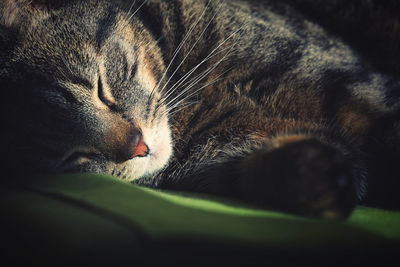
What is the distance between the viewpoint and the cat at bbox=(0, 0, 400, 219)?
0.84m

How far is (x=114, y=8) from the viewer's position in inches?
44.1

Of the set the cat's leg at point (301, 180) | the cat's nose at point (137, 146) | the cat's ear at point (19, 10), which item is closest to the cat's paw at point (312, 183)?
the cat's leg at point (301, 180)

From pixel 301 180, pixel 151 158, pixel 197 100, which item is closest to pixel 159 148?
pixel 151 158

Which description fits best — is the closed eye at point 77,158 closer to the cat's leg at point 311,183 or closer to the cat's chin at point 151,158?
the cat's chin at point 151,158

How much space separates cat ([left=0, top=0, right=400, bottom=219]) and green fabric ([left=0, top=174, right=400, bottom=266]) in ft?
0.37

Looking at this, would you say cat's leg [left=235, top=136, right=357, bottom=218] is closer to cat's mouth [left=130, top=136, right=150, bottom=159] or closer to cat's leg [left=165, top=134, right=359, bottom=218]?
cat's leg [left=165, top=134, right=359, bottom=218]

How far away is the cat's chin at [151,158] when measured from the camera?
3.06 feet

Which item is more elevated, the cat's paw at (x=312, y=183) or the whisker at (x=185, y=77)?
the whisker at (x=185, y=77)

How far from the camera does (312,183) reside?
2.15ft

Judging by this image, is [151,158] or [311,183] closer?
[311,183]

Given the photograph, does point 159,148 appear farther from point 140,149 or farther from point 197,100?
point 197,100

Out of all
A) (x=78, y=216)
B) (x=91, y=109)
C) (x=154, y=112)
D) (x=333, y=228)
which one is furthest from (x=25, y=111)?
(x=333, y=228)

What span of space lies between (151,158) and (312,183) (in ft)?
1.54

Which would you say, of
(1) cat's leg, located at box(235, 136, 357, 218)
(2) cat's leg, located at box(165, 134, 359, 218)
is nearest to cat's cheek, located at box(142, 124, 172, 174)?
(2) cat's leg, located at box(165, 134, 359, 218)
